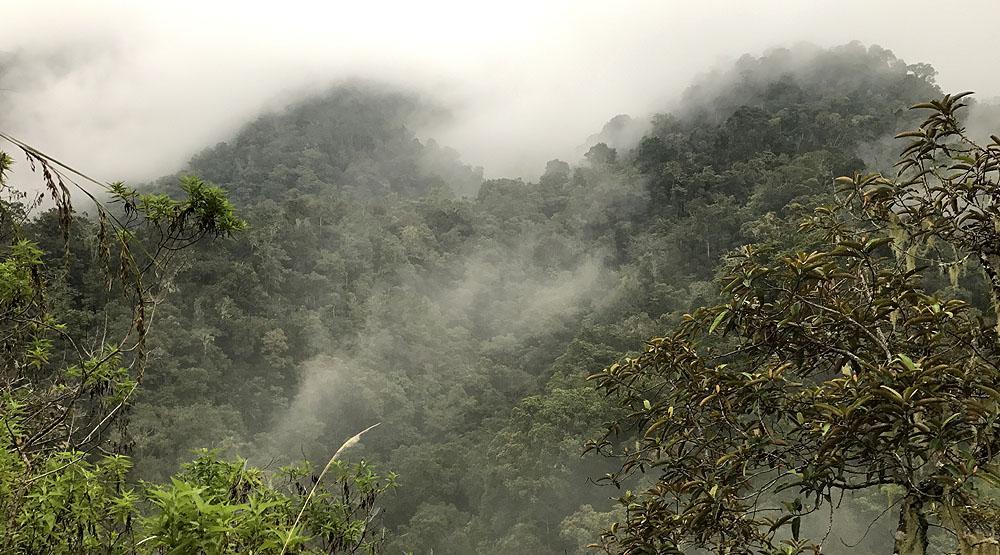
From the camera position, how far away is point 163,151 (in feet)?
203

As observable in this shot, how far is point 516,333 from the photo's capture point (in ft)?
107

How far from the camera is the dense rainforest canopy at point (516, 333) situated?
2002 mm

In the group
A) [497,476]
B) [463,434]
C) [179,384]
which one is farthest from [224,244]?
[497,476]

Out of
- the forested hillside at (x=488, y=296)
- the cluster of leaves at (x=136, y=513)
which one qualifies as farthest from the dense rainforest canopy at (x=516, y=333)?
the forested hillside at (x=488, y=296)

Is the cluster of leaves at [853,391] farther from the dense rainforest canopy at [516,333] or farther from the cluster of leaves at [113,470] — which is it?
the cluster of leaves at [113,470]

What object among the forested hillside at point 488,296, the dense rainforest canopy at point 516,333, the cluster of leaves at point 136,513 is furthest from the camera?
the forested hillside at point 488,296

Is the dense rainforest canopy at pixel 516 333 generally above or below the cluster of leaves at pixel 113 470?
below

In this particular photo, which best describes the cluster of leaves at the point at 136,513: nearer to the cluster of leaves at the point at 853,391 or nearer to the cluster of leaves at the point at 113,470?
the cluster of leaves at the point at 113,470

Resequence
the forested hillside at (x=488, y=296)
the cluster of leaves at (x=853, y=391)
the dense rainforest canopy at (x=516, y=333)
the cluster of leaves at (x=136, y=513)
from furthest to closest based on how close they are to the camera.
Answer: the forested hillside at (x=488, y=296)
the dense rainforest canopy at (x=516, y=333)
the cluster of leaves at (x=853, y=391)
the cluster of leaves at (x=136, y=513)

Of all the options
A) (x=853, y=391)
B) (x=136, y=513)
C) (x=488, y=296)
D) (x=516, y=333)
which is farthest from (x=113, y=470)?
(x=488, y=296)

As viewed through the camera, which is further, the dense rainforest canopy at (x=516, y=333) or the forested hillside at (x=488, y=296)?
the forested hillside at (x=488, y=296)

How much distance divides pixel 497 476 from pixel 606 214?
25467 millimetres

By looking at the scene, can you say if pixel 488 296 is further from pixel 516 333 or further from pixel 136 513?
pixel 136 513

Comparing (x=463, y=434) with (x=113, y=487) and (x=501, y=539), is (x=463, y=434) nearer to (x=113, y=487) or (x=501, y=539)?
(x=501, y=539)
